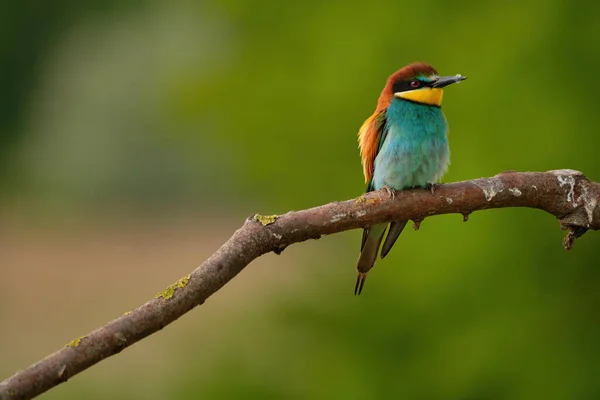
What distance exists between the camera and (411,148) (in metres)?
2.75

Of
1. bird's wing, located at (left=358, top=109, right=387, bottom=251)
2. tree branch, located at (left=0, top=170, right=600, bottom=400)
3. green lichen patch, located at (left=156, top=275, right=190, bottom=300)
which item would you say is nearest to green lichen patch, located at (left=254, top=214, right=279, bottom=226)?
tree branch, located at (left=0, top=170, right=600, bottom=400)

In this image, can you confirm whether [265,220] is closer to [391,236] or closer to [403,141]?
[391,236]

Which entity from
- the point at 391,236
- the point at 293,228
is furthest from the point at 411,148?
the point at 293,228

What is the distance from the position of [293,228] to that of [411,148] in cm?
93

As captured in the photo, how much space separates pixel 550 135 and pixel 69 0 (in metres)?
10.5

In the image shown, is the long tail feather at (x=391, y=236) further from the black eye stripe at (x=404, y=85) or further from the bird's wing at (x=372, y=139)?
the black eye stripe at (x=404, y=85)

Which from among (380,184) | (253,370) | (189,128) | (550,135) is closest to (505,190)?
(380,184)

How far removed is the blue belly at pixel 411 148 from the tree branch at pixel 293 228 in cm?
36

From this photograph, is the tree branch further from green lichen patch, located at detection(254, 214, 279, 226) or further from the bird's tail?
the bird's tail

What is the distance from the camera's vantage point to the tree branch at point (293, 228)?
5.13 feet

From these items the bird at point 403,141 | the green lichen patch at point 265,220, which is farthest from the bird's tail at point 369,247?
the green lichen patch at point 265,220

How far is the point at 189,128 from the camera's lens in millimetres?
5555

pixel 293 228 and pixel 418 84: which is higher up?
pixel 418 84

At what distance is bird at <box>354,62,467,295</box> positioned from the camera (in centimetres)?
267
